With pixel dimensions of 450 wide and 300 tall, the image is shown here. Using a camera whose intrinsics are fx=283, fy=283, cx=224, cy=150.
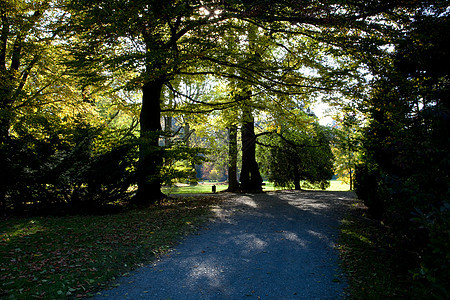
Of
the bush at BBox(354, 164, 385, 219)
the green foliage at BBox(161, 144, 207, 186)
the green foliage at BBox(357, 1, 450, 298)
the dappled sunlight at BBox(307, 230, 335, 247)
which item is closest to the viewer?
the green foliage at BBox(357, 1, 450, 298)

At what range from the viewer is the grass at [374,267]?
3.54 meters

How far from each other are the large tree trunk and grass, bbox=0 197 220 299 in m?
1.58

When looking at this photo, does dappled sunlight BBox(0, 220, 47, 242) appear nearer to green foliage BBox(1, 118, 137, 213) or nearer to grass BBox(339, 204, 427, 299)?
green foliage BBox(1, 118, 137, 213)

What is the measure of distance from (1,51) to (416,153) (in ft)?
49.4

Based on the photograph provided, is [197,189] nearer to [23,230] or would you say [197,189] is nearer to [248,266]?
[23,230]

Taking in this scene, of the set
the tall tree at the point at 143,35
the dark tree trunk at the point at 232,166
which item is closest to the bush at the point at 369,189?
the tall tree at the point at 143,35

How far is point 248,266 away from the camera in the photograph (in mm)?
4566

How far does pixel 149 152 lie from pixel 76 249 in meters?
4.27

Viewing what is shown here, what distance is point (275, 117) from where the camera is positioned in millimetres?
12773

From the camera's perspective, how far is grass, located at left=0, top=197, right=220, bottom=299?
3.78 metres

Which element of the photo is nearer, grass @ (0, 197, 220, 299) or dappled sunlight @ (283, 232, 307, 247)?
grass @ (0, 197, 220, 299)

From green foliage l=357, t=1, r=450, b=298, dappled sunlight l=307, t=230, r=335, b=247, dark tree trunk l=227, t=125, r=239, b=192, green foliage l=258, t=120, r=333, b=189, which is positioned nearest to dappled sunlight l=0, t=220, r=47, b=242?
dappled sunlight l=307, t=230, r=335, b=247

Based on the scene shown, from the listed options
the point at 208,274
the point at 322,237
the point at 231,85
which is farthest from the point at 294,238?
the point at 231,85

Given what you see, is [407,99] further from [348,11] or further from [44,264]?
[44,264]
